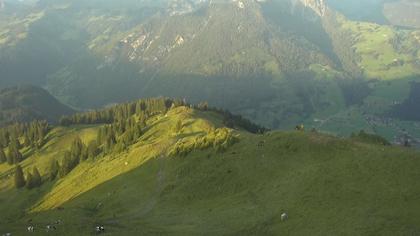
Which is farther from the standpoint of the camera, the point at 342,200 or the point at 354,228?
the point at 342,200

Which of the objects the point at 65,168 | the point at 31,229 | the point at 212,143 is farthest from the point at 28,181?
the point at 31,229

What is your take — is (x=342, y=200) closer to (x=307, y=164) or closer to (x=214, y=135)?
(x=307, y=164)

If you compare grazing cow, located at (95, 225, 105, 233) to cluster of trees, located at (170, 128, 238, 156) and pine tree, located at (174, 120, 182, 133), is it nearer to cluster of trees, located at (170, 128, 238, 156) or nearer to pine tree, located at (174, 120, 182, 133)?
cluster of trees, located at (170, 128, 238, 156)

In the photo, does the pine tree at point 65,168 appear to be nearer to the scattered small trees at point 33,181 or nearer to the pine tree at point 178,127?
the scattered small trees at point 33,181

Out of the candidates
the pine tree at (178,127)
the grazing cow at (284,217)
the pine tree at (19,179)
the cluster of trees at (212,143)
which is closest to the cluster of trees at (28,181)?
the pine tree at (19,179)

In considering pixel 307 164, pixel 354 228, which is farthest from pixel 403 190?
pixel 307 164

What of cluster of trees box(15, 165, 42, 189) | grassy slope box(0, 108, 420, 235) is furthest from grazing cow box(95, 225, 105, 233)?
cluster of trees box(15, 165, 42, 189)

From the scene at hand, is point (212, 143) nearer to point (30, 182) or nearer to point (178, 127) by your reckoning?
point (178, 127)
